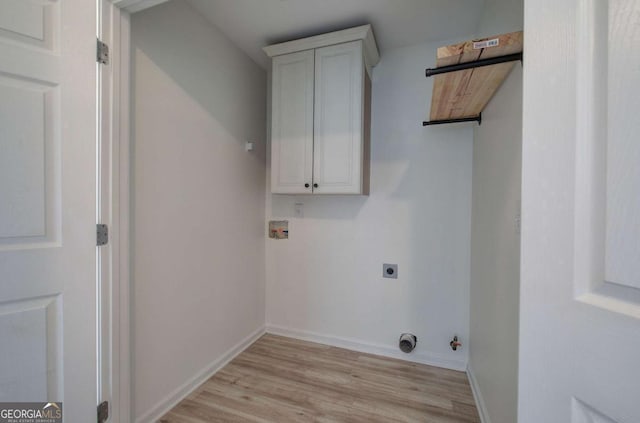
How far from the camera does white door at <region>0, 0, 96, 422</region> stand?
2.87 ft

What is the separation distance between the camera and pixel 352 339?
225cm

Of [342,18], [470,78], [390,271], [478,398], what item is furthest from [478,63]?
[478,398]

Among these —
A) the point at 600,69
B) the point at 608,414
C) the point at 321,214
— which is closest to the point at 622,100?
the point at 600,69

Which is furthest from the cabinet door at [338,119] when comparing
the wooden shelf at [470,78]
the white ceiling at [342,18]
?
the wooden shelf at [470,78]

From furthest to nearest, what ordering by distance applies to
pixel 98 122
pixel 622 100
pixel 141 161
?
pixel 141 161
pixel 98 122
pixel 622 100

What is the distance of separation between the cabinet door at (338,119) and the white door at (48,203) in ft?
4.38

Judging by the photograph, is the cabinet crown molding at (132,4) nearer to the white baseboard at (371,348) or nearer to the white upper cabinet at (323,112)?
the white upper cabinet at (323,112)

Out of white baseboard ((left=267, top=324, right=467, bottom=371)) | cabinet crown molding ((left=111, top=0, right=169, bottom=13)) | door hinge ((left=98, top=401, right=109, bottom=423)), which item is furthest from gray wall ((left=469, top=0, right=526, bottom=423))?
door hinge ((left=98, top=401, right=109, bottom=423))

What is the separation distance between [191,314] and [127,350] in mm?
488

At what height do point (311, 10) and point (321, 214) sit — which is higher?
point (311, 10)

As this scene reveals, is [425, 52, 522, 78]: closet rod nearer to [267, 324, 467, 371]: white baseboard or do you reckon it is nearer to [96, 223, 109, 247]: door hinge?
[96, 223, 109, 247]: door hinge

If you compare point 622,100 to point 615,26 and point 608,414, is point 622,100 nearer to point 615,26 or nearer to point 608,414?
point 615,26

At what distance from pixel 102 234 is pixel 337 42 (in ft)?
6.32

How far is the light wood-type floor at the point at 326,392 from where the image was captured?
1517 millimetres
